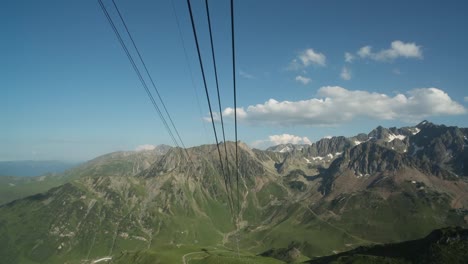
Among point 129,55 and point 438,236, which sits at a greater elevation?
point 129,55

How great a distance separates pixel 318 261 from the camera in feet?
626

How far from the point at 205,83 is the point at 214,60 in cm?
125

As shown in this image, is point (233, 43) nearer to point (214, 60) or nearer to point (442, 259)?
point (214, 60)

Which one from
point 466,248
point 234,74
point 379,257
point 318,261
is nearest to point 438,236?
point 466,248

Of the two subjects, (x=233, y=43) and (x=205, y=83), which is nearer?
(x=233, y=43)

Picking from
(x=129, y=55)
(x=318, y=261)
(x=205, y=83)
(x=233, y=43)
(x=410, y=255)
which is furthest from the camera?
(x=318, y=261)

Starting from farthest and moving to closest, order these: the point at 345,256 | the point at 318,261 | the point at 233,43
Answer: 1. the point at 318,261
2. the point at 345,256
3. the point at 233,43

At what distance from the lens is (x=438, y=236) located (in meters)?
165

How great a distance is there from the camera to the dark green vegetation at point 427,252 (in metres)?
148

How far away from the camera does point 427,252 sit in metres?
156

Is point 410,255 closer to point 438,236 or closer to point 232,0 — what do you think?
point 438,236

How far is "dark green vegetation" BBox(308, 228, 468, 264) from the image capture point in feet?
485

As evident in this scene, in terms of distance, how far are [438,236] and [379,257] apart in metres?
29.2

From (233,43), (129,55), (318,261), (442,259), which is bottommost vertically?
(318,261)
